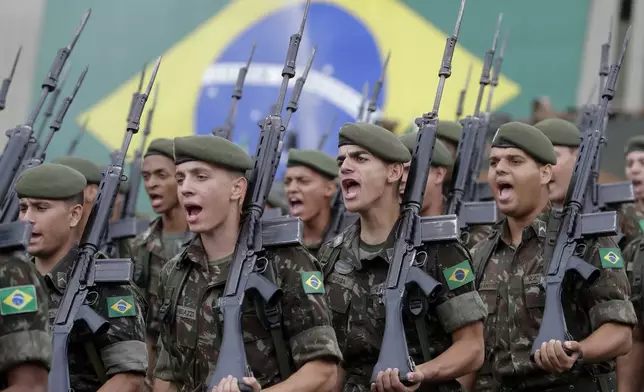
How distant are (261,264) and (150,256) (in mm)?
3726

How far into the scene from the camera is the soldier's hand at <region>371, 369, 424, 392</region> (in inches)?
280

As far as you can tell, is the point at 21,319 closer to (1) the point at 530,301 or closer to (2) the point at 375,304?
(2) the point at 375,304

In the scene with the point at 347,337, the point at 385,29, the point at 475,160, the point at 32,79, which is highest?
the point at 385,29

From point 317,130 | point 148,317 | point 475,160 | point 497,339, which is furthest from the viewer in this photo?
point 317,130

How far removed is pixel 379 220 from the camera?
7.84m

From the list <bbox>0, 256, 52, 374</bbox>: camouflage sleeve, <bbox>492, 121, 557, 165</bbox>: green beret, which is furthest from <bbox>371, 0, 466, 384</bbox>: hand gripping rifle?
<bbox>0, 256, 52, 374</bbox>: camouflage sleeve

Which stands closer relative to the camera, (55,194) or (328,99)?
(55,194)

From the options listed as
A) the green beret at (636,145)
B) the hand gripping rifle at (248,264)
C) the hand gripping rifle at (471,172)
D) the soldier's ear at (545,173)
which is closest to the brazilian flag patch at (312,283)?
the hand gripping rifle at (248,264)

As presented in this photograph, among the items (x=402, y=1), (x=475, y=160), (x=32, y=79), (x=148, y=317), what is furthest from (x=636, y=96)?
(x=148, y=317)

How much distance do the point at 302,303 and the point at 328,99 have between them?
12567 mm

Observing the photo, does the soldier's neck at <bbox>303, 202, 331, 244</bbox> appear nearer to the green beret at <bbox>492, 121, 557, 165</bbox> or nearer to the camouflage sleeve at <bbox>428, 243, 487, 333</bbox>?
the green beret at <bbox>492, 121, 557, 165</bbox>

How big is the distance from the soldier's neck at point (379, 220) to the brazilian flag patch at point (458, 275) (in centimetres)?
48

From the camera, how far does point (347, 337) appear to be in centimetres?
765

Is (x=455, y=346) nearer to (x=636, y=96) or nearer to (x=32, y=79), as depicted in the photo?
(x=32, y=79)
